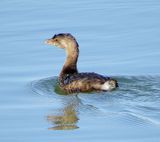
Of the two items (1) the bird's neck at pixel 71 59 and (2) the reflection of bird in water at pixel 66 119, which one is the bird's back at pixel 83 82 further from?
(2) the reflection of bird in water at pixel 66 119

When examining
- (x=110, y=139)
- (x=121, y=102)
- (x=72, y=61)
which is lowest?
(x=110, y=139)

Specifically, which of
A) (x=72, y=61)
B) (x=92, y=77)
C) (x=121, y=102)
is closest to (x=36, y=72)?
(x=72, y=61)

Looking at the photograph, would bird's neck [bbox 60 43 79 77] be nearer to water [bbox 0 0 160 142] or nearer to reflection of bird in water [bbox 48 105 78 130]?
water [bbox 0 0 160 142]

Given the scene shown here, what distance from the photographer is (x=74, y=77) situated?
51.6 ft

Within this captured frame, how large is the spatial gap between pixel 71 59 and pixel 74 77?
1.04 m

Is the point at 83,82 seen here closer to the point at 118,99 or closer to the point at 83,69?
the point at 118,99

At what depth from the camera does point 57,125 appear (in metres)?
13.2

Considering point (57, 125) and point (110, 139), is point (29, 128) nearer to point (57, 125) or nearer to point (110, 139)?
point (57, 125)

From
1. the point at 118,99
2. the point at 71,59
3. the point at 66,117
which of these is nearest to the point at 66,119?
the point at 66,117

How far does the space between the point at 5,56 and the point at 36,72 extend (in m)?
1.26

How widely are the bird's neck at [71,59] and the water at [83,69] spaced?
0.99ft

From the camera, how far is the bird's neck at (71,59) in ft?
54.2

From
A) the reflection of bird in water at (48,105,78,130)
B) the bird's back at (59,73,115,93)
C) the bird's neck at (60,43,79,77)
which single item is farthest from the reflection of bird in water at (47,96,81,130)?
the bird's neck at (60,43,79,77)

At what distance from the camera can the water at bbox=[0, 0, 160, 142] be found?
12.8 metres
